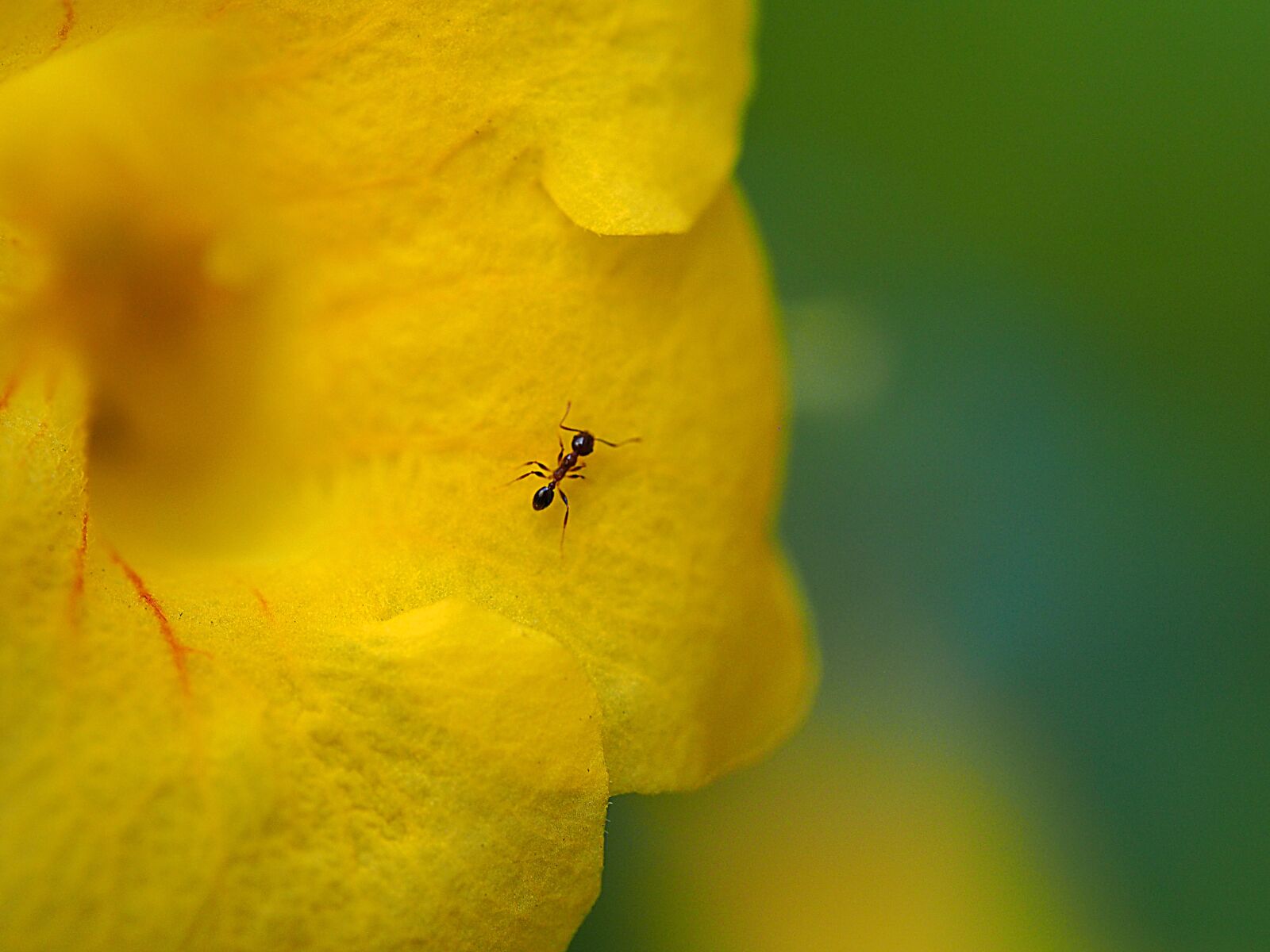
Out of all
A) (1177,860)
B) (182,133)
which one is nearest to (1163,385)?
(1177,860)

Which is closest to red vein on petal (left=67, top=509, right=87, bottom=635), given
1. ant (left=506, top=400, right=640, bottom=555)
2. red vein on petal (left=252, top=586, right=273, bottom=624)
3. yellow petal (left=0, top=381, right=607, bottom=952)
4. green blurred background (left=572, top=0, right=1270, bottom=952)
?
yellow petal (left=0, top=381, right=607, bottom=952)

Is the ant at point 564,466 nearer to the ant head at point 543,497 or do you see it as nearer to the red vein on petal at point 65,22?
the ant head at point 543,497

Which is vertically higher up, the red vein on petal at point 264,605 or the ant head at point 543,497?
the ant head at point 543,497

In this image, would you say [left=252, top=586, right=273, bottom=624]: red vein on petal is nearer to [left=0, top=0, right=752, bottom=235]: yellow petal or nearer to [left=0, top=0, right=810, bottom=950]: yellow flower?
[left=0, top=0, right=810, bottom=950]: yellow flower

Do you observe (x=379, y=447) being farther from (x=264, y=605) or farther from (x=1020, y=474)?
(x=1020, y=474)

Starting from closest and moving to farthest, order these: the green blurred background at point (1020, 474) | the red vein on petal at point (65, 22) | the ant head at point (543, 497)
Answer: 1. the red vein on petal at point (65, 22)
2. the ant head at point (543, 497)
3. the green blurred background at point (1020, 474)

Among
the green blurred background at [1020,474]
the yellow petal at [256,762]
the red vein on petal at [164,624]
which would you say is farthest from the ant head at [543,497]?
the green blurred background at [1020,474]
